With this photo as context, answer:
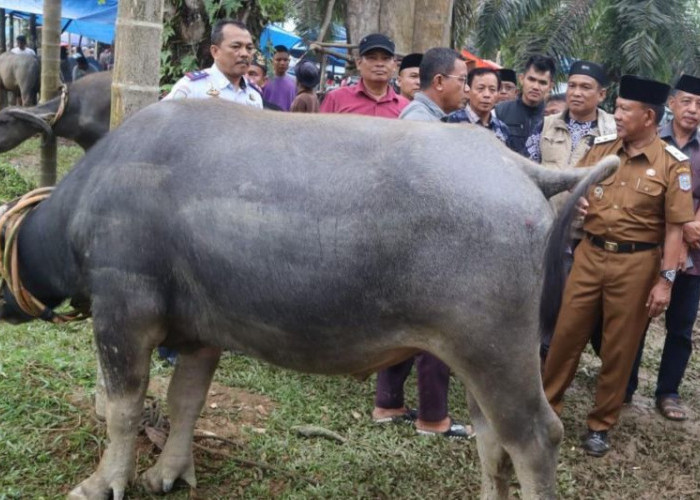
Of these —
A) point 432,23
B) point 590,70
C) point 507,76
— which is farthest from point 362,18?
point 590,70

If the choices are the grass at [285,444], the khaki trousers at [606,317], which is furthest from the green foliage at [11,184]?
the khaki trousers at [606,317]

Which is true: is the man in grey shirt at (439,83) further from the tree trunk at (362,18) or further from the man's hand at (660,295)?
the tree trunk at (362,18)

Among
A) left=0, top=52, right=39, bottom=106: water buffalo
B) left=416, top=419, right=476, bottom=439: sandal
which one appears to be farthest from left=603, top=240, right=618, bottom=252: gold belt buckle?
left=0, top=52, right=39, bottom=106: water buffalo

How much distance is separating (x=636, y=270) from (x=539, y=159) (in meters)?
1.32

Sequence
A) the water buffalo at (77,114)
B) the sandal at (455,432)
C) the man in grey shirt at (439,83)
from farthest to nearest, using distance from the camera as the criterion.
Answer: the water buffalo at (77,114) → the sandal at (455,432) → the man in grey shirt at (439,83)

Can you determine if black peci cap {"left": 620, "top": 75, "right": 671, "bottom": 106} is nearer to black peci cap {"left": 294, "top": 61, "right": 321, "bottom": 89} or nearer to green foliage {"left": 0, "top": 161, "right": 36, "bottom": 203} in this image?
black peci cap {"left": 294, "top": 61, "right": 321, "bottom": 89}

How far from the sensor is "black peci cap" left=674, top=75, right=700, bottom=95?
5222 mm

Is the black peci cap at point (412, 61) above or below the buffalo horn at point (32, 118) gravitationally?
above

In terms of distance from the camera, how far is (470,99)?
17.4 feet

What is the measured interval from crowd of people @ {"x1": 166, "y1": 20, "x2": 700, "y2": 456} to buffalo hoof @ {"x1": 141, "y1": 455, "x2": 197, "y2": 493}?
1.41 m

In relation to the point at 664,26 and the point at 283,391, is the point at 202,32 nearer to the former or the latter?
the point at 283,391

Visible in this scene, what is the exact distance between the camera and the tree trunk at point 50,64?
23.6 ft

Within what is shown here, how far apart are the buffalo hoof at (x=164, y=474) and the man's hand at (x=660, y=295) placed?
2.79 metres

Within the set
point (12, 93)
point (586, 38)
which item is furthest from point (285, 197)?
point (12, 93)
